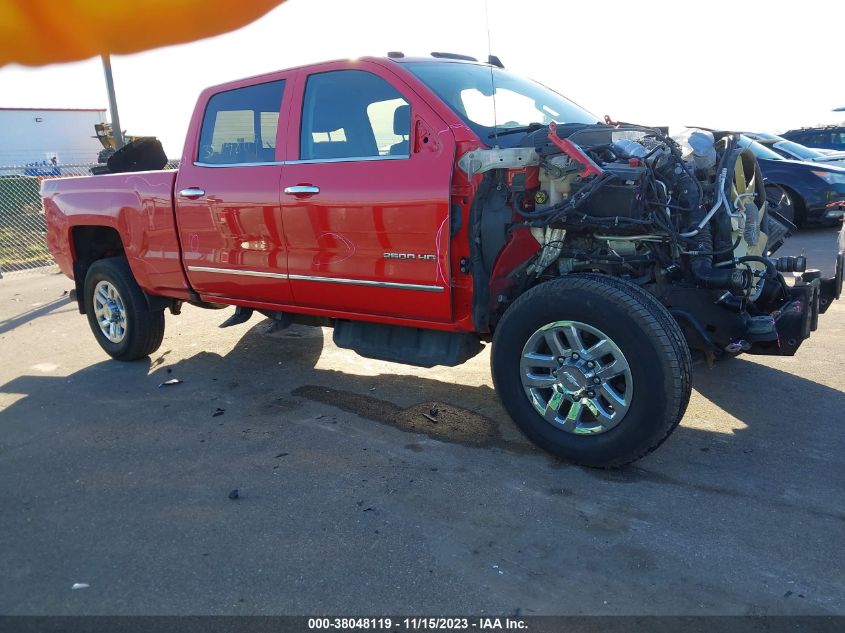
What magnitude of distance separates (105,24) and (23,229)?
6.26 metres

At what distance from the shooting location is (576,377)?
3.46 metres

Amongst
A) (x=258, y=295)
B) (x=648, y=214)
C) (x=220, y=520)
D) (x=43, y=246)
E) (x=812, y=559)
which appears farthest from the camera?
(x=43, y=246)

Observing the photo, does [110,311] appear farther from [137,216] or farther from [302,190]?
[302,190]

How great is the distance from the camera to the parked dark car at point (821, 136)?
64.2 feet

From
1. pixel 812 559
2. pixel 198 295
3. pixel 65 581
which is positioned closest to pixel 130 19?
pixel 198 295

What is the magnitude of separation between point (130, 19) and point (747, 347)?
8198 mm

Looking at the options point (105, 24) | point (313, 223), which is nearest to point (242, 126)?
point (313, 223)

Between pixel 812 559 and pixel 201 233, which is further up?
pixel 201 233

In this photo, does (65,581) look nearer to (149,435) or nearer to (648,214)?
(149,435)

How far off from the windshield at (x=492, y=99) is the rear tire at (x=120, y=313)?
3149mm

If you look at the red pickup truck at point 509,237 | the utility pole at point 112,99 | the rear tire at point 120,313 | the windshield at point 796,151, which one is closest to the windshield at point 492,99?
the red pickup truck at point 509,237

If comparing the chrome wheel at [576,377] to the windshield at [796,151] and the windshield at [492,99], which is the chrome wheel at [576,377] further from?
the windshield at [796,151]

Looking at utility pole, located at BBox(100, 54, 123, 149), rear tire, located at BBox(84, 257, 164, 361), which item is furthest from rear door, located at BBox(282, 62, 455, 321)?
utility pole, located at BBox(100, 54, 123, 149)

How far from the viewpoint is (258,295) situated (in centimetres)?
491
